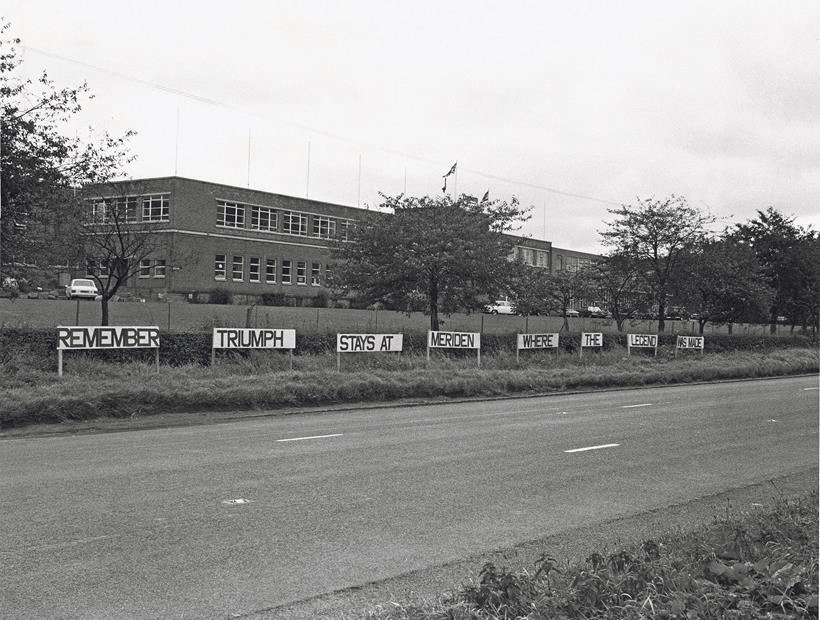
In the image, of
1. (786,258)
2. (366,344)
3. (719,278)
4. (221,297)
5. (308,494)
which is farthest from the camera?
(221,297)

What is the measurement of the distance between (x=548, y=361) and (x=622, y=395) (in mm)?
5969

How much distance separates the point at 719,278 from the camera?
38969 mm

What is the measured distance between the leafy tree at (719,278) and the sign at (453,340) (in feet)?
50.5

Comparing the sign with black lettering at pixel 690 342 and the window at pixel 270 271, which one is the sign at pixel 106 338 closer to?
the sign with black lettering at pixel 690 342

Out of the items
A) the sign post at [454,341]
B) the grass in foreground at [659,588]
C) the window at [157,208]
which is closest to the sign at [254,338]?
the sign post at [454,341]

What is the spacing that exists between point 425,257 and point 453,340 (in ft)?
14.4

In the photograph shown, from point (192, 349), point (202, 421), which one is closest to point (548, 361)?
point (192, 349)

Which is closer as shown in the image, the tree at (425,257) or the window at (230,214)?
the tree at (425,257)

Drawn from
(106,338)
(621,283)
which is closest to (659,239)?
(621,283)

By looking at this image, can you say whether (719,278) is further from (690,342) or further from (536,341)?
(536,341)

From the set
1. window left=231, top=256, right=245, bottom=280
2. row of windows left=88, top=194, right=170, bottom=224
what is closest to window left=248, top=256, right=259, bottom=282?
window left=231, top=256, right=245, bottom=280

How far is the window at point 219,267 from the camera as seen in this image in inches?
2550

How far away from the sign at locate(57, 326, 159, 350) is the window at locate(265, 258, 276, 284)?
4851 centimetres

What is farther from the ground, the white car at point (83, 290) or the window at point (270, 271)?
the window at point (270, 271)
